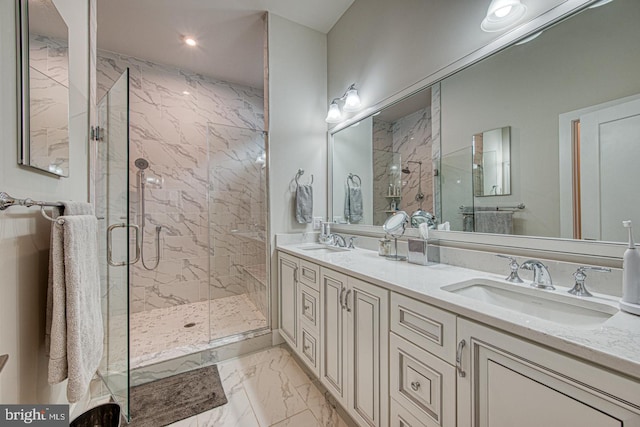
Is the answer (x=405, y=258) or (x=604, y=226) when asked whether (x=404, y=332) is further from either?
(x=604, y=226)

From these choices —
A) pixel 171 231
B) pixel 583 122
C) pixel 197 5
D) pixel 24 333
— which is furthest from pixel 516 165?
pixel 171 231

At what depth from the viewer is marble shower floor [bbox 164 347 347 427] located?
4.72 feet

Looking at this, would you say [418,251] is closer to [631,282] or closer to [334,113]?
[631,282]

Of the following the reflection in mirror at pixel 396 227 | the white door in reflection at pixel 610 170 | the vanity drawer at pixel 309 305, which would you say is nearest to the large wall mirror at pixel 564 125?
the white door in reflection at pixel 610 170

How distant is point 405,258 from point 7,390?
1.73 m

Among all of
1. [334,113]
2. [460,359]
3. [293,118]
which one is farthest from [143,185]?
[460,359]

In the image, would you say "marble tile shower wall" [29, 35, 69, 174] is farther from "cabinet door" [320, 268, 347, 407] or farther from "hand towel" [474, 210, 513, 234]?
"hand towel" [474, 210, 513, 234]

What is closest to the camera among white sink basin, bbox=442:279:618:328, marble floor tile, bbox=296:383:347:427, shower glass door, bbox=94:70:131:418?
white sink basin, bbox=442:279:618:328

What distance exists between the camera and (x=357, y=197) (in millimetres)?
2248

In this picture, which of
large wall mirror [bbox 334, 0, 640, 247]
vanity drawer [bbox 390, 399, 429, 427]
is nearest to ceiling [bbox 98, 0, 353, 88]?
large wall mirror [bbox 334, 0, 640, 247]

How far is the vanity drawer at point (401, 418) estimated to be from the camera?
94 cm

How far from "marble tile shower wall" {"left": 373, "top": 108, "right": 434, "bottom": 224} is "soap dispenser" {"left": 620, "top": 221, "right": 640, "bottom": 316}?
865mm

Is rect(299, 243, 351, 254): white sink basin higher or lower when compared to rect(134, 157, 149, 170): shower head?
lower

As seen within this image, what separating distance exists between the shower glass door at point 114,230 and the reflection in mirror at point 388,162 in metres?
1.66
